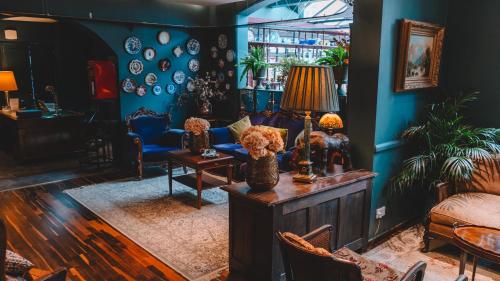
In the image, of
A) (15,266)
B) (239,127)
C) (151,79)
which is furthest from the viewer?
(151,79)

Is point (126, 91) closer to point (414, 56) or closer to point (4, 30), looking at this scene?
point (4, 30)

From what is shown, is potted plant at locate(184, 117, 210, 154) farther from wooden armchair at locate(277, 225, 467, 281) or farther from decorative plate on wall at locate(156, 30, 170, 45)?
wooden armchair at locate(277, 225, 467, 281)

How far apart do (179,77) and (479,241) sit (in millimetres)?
5809

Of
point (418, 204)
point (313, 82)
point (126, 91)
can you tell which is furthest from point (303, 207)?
point (126, 91)

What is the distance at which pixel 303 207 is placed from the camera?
279cm

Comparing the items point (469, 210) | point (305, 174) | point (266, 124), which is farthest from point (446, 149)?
point (266, 124)

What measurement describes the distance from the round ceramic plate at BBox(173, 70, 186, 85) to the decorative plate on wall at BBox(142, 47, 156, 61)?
1.77 ft

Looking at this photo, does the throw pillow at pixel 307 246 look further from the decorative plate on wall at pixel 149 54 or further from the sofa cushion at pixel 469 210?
the decorative plate on wall at pixel 149 54

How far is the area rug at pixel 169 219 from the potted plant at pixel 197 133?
645 mm

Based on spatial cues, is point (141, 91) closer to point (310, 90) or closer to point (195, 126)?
point (195, 126)

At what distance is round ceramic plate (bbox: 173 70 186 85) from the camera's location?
7141 millimetres

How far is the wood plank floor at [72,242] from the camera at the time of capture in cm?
315

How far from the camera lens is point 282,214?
2643 mm

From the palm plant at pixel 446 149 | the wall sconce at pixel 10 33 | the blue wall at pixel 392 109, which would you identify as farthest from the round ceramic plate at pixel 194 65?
the palm plant at pixel 446 149
